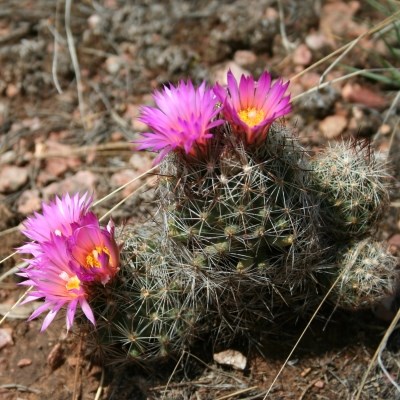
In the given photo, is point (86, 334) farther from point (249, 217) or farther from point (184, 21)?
point (184, 21)

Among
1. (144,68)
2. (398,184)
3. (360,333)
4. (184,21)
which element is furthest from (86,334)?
(184,21)

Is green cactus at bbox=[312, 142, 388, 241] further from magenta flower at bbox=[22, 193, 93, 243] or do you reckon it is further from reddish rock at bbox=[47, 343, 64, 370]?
reddish rock at bbox=[47, 343, 64, 370]

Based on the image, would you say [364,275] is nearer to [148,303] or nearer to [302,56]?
[148,303]

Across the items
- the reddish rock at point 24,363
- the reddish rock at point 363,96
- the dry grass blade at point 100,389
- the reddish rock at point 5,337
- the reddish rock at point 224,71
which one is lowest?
the dry grass blade at point 100,389

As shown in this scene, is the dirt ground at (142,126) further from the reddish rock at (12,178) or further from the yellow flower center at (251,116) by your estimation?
the yellow flower center at (251,116)

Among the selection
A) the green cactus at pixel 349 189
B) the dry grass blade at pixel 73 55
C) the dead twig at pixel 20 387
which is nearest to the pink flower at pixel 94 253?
the dead twig at pixel 20 387

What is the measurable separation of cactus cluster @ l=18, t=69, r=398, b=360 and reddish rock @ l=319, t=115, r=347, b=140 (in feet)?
2.59

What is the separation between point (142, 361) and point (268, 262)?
59 centimetres

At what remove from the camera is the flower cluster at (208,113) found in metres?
1.67

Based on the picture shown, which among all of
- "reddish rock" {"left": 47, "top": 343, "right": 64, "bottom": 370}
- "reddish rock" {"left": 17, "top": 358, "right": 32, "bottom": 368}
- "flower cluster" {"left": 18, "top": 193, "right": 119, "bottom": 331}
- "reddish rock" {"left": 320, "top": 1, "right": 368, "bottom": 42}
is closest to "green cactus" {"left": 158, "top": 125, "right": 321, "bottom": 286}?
"flower cluster" {"left": 18, "top": 193, "right": 119, "bottom": 331}

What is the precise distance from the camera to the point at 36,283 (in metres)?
1.74

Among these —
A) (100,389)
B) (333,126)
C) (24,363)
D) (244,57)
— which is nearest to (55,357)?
(24,363)

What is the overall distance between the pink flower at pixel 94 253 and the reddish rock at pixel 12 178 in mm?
1145

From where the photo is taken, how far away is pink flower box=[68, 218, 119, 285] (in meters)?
1.75
